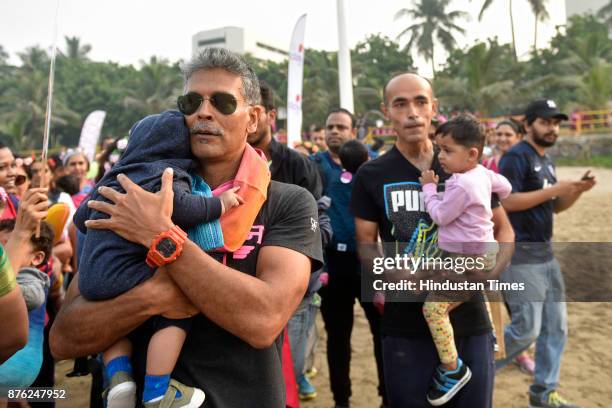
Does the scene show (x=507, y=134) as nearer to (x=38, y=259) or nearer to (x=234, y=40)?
(x=38, y=259)

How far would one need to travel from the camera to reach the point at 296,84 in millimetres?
9500

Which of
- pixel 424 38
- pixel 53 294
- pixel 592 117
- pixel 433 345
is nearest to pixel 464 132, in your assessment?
pixel 433 345

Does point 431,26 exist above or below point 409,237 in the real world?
above

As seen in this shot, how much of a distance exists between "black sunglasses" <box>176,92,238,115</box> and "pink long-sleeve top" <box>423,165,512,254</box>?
1288 mm

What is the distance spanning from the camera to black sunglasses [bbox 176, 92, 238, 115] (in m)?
1.87

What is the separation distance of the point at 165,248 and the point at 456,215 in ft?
5.34

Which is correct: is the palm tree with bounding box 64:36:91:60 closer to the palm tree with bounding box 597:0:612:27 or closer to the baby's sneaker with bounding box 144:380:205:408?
the palm tree with bounding box 597:0:612:27

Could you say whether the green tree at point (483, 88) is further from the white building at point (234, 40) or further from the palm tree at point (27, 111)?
the white building at point (234, 40)

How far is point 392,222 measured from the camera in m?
2.87

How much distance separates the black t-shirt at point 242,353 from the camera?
1692 mm

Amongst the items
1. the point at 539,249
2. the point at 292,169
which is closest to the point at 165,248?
the point at 292,169

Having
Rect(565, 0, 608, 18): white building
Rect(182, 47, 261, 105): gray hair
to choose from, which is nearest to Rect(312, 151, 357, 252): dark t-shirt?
Rect(182, 47, 261, 105): gray hair

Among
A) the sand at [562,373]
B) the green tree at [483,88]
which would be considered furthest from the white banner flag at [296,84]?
the green tree at [483,88]

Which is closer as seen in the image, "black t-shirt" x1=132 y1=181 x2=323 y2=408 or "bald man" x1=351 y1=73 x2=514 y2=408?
"black t-shirt" x1=132 y1=181 x2=323 y2=408
